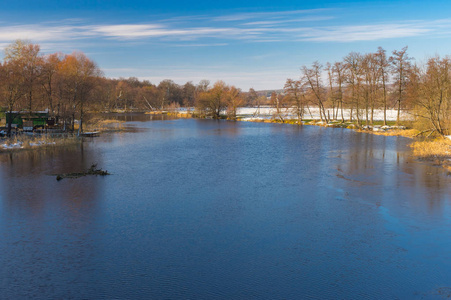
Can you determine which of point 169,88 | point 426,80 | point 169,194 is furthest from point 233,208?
point 169,88

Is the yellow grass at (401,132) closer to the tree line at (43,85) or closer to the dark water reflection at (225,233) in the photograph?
the dark water reflection at (225,233)

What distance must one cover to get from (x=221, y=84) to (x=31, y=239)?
8178 centimetres

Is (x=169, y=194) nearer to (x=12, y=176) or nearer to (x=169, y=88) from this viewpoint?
(x=12, y=176)

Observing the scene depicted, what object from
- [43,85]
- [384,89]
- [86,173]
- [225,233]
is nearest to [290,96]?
[384,89]

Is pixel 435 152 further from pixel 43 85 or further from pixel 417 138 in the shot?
pixel 43 85

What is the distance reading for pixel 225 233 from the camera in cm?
1172

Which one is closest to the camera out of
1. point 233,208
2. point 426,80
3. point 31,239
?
point 31,239

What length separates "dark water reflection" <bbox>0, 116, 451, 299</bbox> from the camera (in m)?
8.45

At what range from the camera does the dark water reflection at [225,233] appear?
27.7 ft

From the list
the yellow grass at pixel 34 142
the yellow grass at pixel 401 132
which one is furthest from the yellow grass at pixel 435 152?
the yellow grass at pixel 34 142

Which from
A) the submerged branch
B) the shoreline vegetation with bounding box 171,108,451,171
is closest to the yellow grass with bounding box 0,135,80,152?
the submerged branch

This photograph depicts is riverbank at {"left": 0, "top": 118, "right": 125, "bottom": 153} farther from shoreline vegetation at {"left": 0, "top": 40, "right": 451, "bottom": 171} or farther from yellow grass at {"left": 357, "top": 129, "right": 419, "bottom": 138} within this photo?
yellow grass at {"left": 357, "top": 129, "right": 419, "bottom": 138}

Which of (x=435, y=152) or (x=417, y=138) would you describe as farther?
(x=417, y=138)

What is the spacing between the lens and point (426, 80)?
109ft
